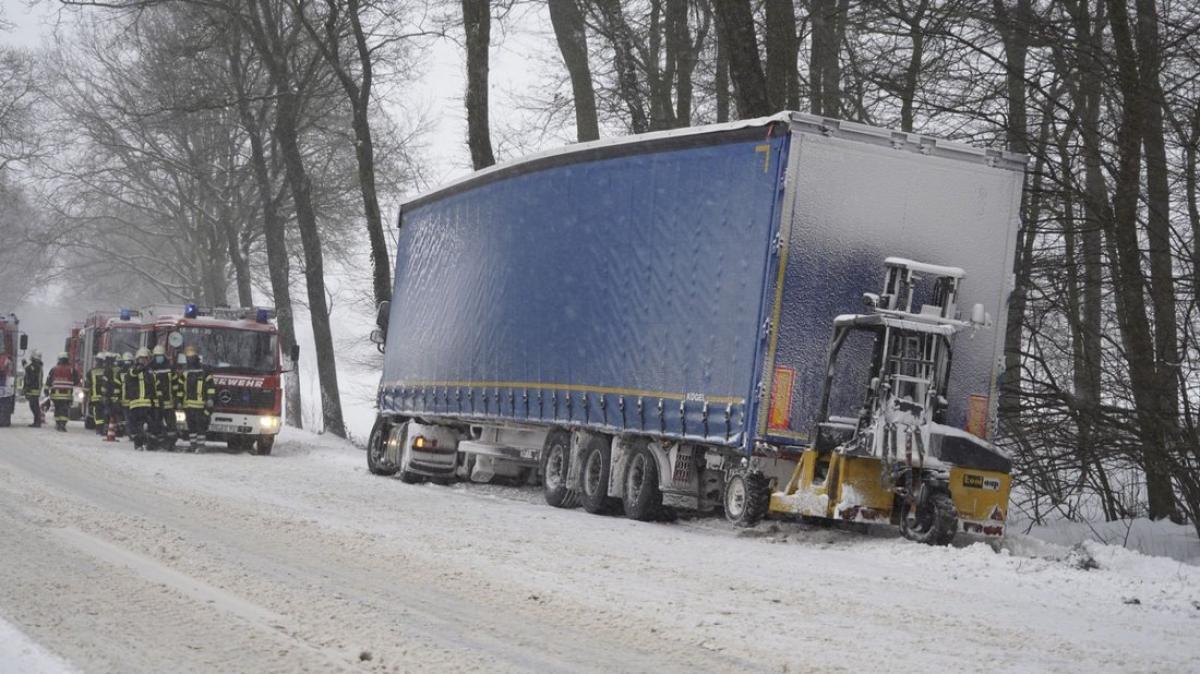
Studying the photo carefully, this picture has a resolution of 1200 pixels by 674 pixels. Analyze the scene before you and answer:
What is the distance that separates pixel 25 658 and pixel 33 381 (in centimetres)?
2666

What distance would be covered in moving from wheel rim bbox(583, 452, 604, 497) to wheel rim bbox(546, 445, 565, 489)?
673 millimetres

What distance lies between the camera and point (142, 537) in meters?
11.4

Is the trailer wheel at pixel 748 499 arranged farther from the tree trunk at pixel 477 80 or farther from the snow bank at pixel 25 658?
the tree trunk at pixel 477 80

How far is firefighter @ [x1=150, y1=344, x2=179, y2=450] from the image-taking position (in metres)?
25.2

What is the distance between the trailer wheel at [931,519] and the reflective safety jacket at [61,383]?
2341cm

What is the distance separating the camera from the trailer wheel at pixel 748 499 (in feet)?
44.5

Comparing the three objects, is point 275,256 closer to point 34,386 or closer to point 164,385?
point 34,386

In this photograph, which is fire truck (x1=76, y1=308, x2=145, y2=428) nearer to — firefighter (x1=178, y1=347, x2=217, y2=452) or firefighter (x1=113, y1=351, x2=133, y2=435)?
firefighter (x1=113, y1=351, x2=133, y2=435)

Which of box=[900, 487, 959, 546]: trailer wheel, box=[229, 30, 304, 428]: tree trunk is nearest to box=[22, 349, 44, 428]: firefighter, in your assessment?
box=[229, 30, 304, 428]: tree trunk

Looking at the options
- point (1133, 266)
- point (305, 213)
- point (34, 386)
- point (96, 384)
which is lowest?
point (34, 386)

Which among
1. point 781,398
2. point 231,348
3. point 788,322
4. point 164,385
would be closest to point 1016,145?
point 788,322

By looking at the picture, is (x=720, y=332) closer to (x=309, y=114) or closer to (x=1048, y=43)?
(x=1048, y=43)

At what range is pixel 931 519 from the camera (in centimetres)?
1266

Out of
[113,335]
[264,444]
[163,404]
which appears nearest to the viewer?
[163,404]
